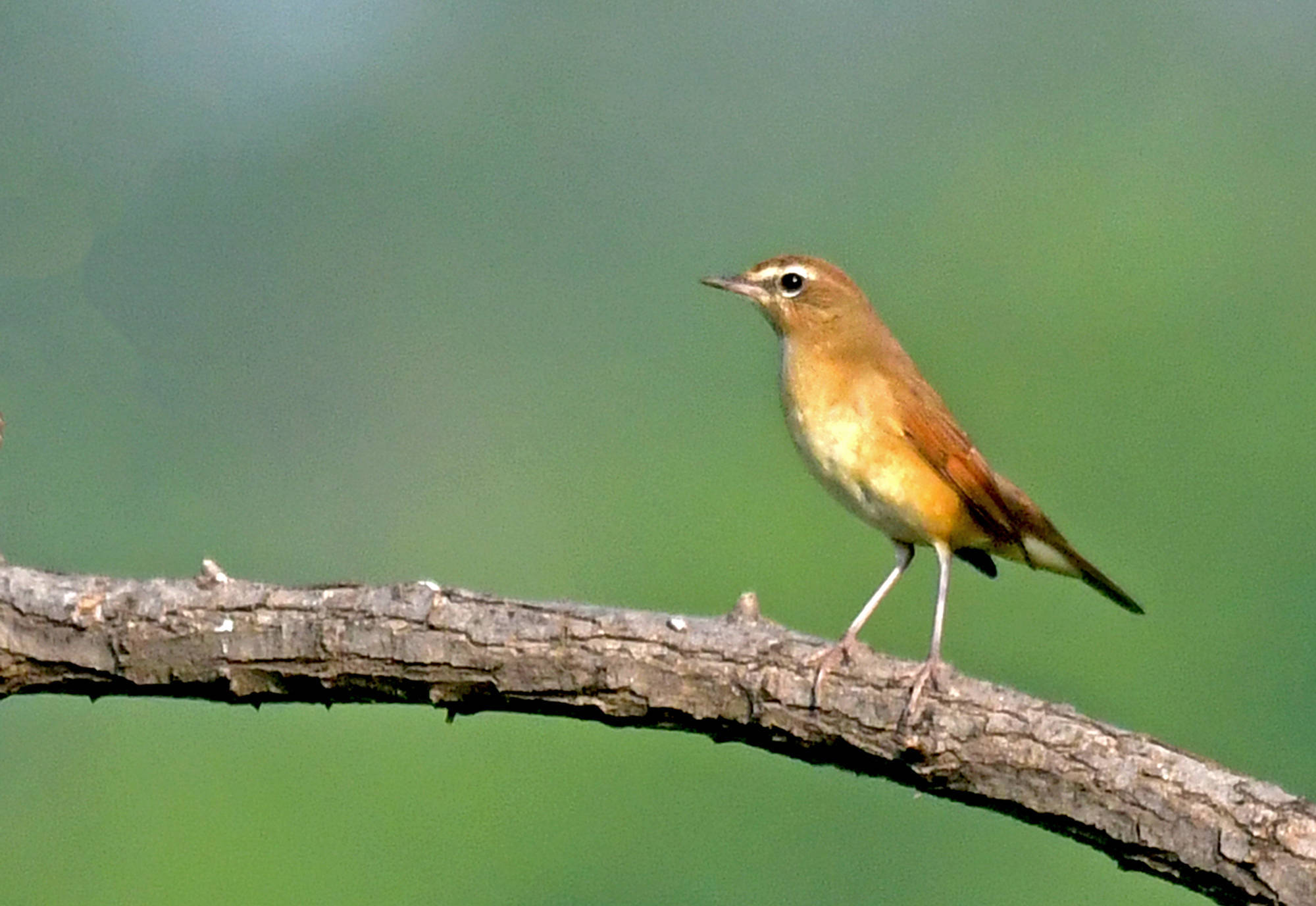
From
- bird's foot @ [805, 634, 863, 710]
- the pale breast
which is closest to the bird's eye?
the pale breast

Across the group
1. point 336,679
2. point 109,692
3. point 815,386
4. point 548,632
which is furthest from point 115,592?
point 815,386

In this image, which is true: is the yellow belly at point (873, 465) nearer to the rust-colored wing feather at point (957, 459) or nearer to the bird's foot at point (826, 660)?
the rust-colored wing feather at point (957, 459)

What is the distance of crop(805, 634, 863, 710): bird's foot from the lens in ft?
8.85

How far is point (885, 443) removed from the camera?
347cm

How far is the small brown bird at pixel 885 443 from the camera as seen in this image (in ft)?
11.4

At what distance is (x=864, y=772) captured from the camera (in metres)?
2.80

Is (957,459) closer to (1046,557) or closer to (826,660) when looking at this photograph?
(1046,557)

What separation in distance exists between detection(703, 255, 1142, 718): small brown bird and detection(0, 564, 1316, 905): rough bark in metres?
0.64

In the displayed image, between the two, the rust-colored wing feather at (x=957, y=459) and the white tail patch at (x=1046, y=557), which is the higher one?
the rust-colored wing feather at (x=957, y=459)

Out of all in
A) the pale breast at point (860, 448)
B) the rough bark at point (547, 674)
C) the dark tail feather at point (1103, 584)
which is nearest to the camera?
the rough bark at point (547, 674)

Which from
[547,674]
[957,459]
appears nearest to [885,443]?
[957,459]

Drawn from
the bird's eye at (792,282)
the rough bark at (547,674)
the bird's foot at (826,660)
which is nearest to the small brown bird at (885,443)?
the bird's eye at (792,282)

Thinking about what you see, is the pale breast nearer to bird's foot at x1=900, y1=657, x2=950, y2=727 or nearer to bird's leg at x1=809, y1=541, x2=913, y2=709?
bird's leg at x1=809, y1=541, x2=913, y2=709

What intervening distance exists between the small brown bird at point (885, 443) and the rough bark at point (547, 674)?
64cm
